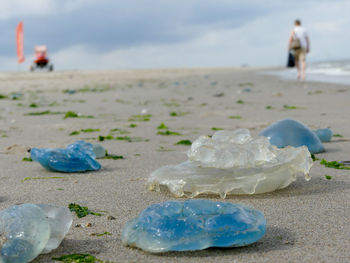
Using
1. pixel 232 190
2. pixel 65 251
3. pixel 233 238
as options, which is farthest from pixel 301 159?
pixel 65 251

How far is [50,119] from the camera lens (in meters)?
5.06

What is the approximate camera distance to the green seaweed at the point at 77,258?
1281 millimetres

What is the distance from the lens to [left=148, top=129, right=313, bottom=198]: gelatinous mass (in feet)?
6.21

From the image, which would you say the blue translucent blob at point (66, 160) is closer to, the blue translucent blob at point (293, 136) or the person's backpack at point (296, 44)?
the blue translucent blob at point (293, 136)

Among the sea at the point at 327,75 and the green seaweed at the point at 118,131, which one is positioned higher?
the sea at the point at 327,75

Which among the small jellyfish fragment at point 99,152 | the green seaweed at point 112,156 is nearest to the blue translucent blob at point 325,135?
the green seaweed at point 112,156

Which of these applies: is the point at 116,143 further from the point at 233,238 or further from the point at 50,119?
the point at 233,238

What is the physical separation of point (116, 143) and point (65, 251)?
2.11 metres

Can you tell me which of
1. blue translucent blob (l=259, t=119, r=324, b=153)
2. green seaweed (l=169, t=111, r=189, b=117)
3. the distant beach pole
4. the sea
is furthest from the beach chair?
blue translucent blob (l=259, t=119, r=324, b=153)

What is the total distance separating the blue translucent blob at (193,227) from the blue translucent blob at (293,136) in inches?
57.8

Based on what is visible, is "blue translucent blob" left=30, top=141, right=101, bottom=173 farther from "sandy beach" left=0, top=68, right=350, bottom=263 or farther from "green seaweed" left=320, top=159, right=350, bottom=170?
"green seaweed" left=320, top=159, right=350, bottom=170

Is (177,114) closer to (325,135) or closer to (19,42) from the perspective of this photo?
(325,135)

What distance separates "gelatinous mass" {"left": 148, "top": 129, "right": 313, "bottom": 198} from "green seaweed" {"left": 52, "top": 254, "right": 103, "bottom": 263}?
Result: 2.11 feet

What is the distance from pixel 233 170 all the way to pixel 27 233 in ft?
3.06
